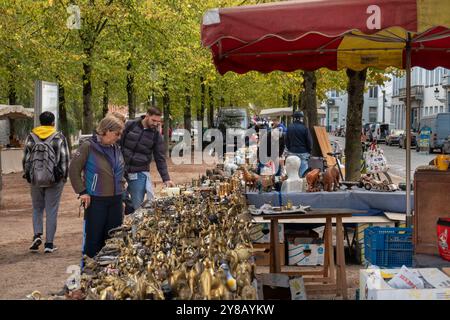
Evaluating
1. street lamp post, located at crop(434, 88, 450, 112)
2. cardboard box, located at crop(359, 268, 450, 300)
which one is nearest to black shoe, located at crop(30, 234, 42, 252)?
cardboard box, located at crop(359, 268, 450, 300)

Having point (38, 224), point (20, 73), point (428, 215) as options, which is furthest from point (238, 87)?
point (428, 215)

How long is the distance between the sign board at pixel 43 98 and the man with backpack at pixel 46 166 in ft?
10.9

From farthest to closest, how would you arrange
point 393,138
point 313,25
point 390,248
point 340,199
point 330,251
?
point 393,138 < point 340,199 < point 330,251 < point 390,248 < point 313,25

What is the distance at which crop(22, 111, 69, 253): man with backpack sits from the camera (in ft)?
33.6

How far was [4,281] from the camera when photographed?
898 cm

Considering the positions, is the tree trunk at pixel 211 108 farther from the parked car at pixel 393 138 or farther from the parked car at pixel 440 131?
the parked car at pixel 393 138

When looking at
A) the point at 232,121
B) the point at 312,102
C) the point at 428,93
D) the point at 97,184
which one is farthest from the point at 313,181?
the point at 428,93

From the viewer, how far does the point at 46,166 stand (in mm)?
10227

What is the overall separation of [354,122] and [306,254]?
684 cm

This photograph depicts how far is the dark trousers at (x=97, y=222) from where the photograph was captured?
302 inches

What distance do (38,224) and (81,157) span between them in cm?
346

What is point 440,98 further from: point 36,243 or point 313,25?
point 313,25

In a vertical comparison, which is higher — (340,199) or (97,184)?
(97,184)

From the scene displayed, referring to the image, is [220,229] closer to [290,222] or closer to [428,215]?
[428,215]
